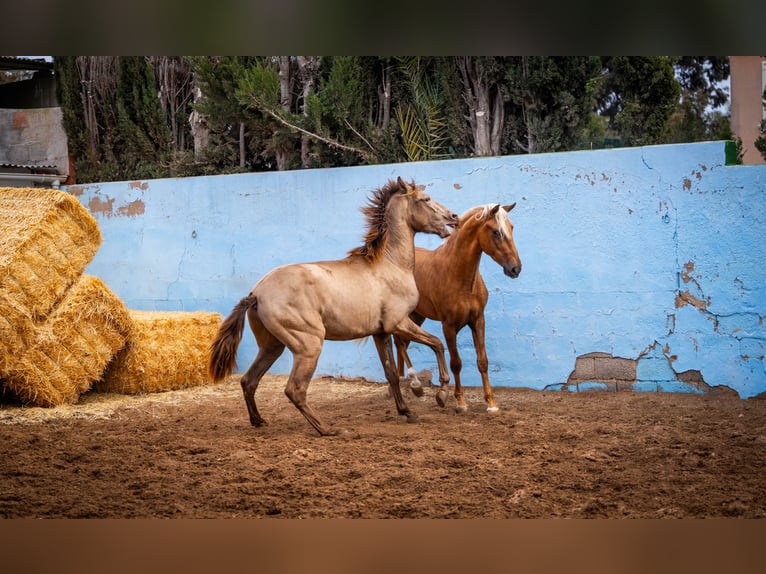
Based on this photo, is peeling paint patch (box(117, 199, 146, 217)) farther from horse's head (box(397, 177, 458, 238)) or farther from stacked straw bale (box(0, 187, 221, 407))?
A: horse's head (box(397, 177, 458, 238))

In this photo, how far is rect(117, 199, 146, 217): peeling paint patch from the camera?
869 cm

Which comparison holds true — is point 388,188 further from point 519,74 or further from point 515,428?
point 519,74

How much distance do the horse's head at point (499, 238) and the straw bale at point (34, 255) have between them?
139 inches

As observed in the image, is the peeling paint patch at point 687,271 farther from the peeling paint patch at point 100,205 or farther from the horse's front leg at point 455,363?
the peeling paint patch at point 100,205

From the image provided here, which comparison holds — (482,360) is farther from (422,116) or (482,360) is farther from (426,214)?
(422,116)

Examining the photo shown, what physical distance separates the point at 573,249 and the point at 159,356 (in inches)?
158

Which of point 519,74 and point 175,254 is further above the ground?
point 519,74

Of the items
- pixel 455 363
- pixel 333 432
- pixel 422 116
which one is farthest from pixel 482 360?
pixel 422 116

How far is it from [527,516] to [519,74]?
676 cm

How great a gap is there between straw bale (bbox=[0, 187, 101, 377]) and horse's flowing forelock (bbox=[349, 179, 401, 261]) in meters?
2.58

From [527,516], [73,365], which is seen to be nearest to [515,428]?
[527,516]

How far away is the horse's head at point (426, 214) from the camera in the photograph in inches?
234

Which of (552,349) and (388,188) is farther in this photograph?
(552,349)

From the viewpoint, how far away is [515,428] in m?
5.44
